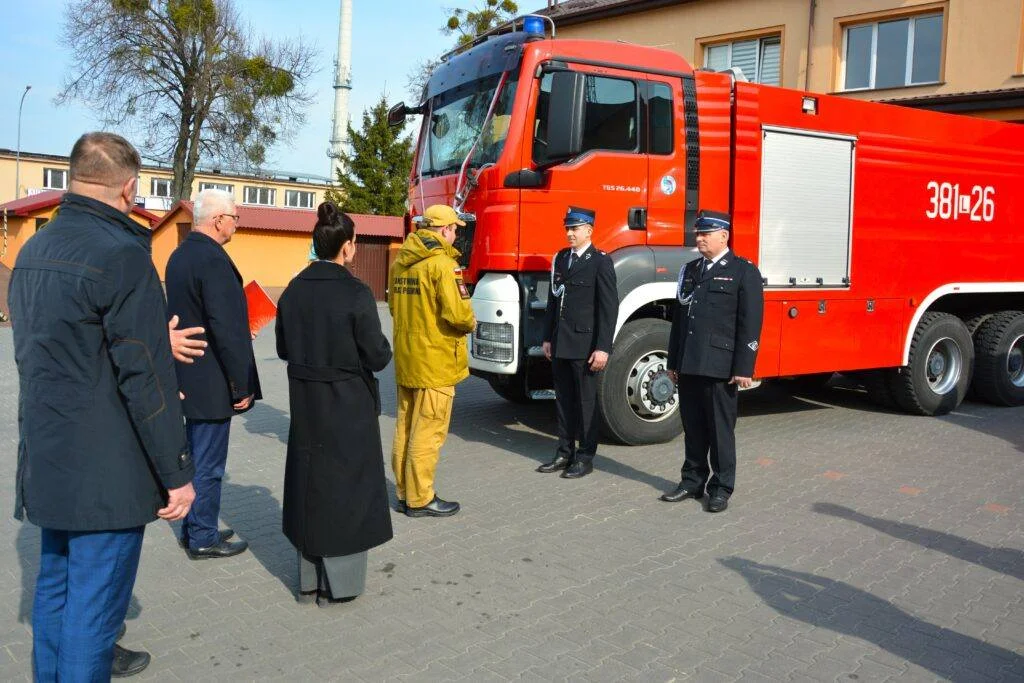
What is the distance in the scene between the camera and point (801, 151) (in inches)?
301

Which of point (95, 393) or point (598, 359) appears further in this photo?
point (598, 359)

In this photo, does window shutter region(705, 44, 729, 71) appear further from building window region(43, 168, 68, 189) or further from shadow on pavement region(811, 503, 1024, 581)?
building window region(43, 168, 68, 189)

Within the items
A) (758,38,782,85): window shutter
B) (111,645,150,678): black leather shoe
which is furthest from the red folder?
(758,38,782,85): window shutter

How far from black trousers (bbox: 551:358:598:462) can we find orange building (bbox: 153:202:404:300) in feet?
78.1

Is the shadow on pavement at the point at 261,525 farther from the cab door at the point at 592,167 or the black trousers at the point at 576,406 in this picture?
the cab door at the point at 592,167

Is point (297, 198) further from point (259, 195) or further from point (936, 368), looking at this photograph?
point (936, 368)

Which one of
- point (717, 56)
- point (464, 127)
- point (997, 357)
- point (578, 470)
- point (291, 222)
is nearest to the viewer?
point (578, 470)

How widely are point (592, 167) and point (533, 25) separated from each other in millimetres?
1218

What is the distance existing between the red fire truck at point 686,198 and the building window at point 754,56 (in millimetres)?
10386

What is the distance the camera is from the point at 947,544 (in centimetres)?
521

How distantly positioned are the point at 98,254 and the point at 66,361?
328mm

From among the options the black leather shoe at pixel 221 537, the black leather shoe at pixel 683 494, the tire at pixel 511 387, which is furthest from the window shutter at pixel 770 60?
the black leather shoe at pixel 221 537

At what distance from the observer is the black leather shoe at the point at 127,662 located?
3510 millimetres

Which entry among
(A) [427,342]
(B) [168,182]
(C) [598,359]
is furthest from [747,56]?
(B) [168,182]
